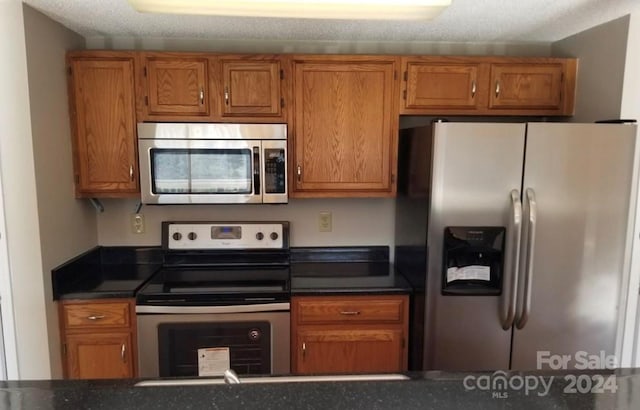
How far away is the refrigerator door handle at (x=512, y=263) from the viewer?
1930 mm

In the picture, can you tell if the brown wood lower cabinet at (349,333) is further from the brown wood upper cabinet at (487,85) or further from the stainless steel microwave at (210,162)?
the brown wood upper cabinet at (487,85)

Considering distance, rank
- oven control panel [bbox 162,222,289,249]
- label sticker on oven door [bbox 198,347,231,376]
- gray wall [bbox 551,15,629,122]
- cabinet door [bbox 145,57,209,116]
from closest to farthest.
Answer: gray wall [bbox 551,15,629,122] → label sticker on oven door [bbox 198,347,231,376] → cabinet door [bbox 145,57,209,116] → oven control panel [bbox 162,222,289,249]

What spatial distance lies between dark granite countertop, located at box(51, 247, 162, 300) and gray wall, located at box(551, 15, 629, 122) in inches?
104

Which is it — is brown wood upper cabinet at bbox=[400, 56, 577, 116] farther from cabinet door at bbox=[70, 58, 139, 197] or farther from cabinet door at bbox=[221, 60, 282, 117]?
cabinet door at bbox=[70, 58, 139, 197]

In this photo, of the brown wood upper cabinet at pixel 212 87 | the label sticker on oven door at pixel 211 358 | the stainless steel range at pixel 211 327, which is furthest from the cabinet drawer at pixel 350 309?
the brown wood upper cabinet at pixel 212 87

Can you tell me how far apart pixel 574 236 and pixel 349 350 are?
1.27 meters

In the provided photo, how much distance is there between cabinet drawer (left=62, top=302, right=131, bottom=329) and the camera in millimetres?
2150

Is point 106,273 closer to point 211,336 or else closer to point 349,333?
point 211,336

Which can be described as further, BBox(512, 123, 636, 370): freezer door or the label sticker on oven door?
A: the label sticker on oven door

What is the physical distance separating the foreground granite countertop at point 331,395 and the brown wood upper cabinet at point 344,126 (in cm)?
152

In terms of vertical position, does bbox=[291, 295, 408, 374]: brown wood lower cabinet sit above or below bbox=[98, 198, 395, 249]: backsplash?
below

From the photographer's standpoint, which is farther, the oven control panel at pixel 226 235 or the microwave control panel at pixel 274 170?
the oven control panel at pixel 226 235

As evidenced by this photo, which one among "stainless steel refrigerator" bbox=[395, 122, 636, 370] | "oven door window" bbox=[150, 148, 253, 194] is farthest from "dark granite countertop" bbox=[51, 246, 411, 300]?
"oven door window" bbox=[150, 148, 253, 194]

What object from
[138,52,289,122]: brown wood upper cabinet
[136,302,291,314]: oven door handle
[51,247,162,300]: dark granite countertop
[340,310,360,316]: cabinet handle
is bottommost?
[340,310,360,316]: cabinet handle
